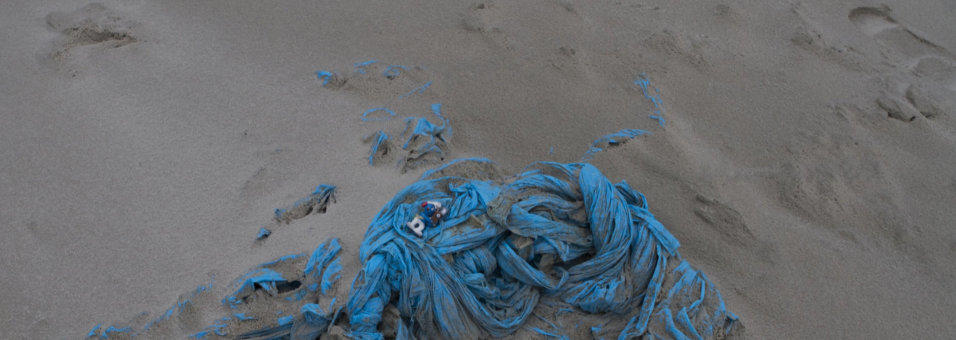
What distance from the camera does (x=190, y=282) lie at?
2213mm

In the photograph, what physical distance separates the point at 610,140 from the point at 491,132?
0.54m

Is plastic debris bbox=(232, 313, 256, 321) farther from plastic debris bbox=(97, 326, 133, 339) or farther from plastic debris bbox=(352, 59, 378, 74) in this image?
plastic debris bbox=(352, 59, 378, 74)

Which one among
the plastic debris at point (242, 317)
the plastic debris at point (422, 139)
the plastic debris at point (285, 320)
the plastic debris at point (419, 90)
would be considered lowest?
the plastic debris at point (242, 317)

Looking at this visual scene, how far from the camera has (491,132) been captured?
9.30ft

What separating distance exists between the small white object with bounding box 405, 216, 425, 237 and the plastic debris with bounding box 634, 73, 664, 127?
4.53 feet

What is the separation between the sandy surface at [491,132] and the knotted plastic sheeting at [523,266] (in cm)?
19

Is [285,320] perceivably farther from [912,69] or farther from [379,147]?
[912,69]

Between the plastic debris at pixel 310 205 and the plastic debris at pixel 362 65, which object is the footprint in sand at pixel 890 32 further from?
the plastic debris at pixel 310 205

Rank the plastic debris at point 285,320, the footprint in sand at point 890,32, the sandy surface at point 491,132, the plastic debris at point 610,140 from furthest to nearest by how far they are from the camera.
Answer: the footprint in sand at point 890,32 → the plastic debris at point 610,140 → the sandy surface at point 491,132 → the plastic debris at point 285,320

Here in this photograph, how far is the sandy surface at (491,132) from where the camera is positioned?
2301mm

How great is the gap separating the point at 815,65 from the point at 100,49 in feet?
12.4

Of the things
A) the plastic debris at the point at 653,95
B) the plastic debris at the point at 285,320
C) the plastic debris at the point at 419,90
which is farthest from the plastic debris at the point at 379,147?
the plastic debris at the point at 653,95

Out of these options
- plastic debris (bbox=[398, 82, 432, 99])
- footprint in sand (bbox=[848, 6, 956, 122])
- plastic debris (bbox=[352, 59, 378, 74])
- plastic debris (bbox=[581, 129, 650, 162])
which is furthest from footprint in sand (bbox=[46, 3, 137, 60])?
footprint in sand (bbox=[848, 6, 956, 122])

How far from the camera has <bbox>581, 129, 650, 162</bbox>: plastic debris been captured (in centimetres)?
275
